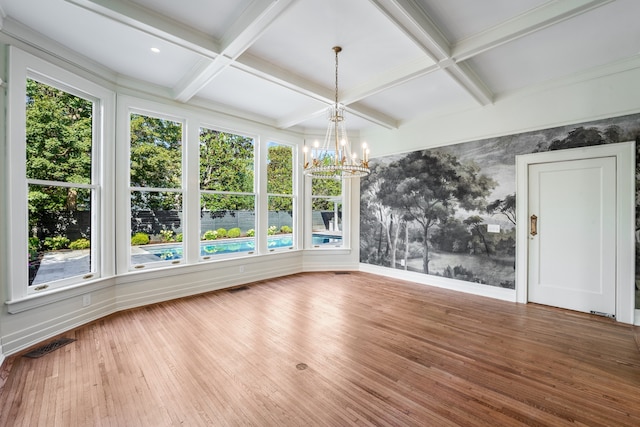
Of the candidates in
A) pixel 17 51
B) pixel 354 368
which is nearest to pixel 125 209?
pixel 17 51

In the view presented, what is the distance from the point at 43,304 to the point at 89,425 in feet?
6.28

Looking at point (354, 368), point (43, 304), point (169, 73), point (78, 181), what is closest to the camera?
point (354, 368)

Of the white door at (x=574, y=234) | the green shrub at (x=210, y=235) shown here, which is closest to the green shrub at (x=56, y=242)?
the green shrub at (x=210, y=235)

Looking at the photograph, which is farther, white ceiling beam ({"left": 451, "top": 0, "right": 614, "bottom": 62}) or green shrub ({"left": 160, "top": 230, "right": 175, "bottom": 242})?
green shrub ({"left": 160, "top": 230, "right": 175, "bottom": 242})

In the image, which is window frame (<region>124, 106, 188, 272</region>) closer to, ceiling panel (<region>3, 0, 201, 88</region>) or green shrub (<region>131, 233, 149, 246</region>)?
green shrub (<region>131, 233, 149, 246</region>)

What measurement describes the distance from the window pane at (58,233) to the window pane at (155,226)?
569 millimetres

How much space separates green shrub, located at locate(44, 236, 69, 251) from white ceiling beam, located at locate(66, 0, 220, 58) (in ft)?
7.98

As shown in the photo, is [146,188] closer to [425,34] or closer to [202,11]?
[202,11]

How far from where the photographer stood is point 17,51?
266 cm

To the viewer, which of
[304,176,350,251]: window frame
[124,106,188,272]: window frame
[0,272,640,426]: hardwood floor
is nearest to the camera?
[0,272,640,426]: hardwood floor

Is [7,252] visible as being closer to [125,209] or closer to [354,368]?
[125,209]

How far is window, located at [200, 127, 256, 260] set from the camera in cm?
468

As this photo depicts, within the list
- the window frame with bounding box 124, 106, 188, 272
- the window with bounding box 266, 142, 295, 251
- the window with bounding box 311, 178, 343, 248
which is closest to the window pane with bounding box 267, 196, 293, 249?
the window with bounding box 266, 142, 295, 251

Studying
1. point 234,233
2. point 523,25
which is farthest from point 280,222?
point 523,25
